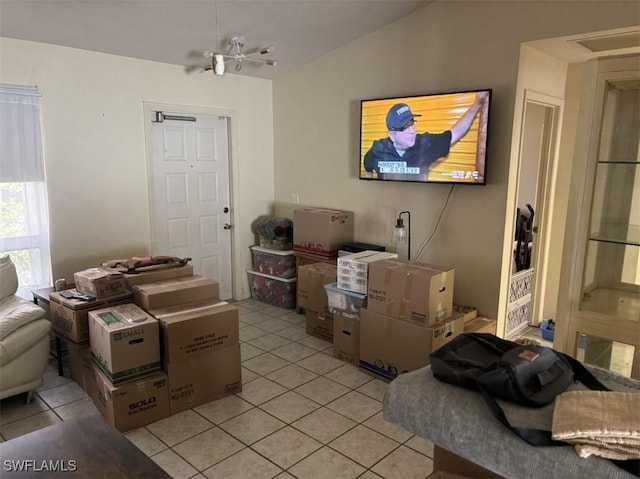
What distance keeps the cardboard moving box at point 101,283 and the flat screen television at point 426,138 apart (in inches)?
90.3

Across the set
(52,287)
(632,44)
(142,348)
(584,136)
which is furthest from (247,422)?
(632,44)

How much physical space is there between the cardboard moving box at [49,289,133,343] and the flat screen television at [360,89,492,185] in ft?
7.78

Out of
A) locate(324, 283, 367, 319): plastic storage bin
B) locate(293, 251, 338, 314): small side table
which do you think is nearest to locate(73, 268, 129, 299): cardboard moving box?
locate(324, 283, 367, 319): plastic storage bin

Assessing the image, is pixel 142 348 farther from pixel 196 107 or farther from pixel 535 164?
pixel 535 164

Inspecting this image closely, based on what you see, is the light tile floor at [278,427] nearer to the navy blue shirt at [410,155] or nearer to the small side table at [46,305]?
the small side table at [46,305]

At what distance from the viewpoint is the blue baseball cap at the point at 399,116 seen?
12.7 feet

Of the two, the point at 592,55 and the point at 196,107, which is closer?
the point at 592,55

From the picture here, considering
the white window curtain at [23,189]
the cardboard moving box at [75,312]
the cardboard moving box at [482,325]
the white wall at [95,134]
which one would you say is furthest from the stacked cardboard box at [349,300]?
the white window curtain at [23,189]

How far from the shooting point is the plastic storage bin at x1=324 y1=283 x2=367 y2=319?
355 centimetres

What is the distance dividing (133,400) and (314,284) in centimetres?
185

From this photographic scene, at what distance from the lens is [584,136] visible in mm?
2219

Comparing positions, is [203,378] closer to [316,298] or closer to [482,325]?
[316,298]

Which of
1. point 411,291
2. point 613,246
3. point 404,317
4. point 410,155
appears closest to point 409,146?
point 410,155

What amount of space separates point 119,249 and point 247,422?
7.17ft
